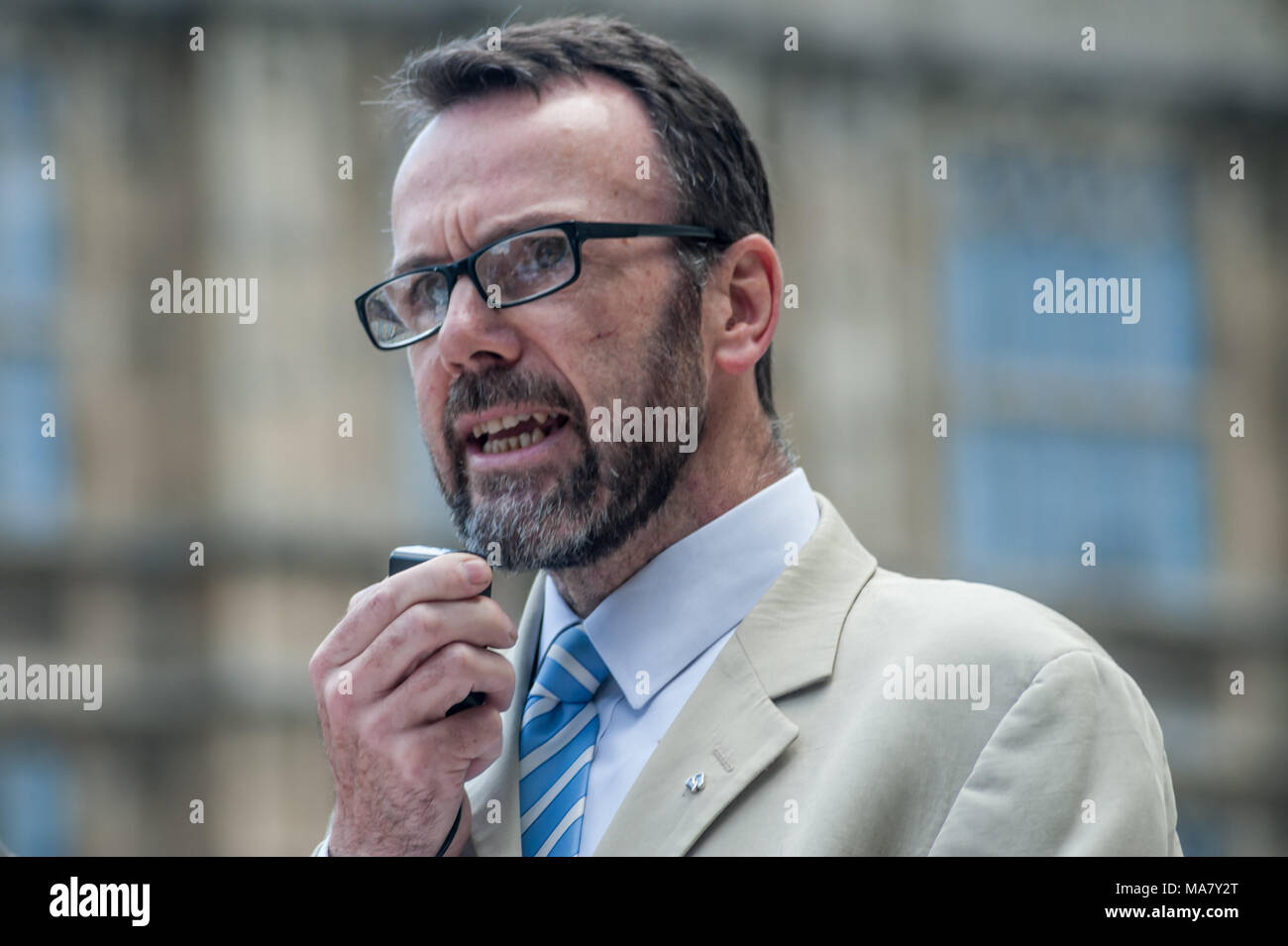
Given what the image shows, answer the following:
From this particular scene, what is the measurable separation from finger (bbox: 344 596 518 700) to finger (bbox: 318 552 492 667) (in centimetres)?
2

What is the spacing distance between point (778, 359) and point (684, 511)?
40.4 feet

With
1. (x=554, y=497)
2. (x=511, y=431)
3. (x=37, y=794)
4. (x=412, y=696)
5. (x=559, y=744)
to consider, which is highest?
(x=511, y=431)

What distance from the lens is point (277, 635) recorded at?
628 inches

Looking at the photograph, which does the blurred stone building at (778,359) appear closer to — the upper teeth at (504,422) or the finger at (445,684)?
the upper teeth at (504,422)

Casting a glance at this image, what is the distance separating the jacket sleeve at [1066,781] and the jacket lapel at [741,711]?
0.38m

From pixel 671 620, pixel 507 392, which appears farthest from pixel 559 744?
pixel 507 392

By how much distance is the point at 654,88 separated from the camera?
373cm

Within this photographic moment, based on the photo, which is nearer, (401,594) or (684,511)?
(401,594)

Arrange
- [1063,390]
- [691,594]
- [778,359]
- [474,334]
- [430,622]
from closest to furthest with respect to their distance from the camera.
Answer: [430,622], [474,334], [691,594], [778,359], [1063,390]

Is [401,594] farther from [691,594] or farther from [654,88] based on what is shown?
[654,88]

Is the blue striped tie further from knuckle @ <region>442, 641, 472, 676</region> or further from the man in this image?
knuckle @ <region>442, 641, 472, 676</region>

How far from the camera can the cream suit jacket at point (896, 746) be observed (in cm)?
284

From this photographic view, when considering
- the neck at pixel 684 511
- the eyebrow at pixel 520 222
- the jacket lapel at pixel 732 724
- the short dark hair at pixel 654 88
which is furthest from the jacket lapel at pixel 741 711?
the eyebrow at pixel 520 222
